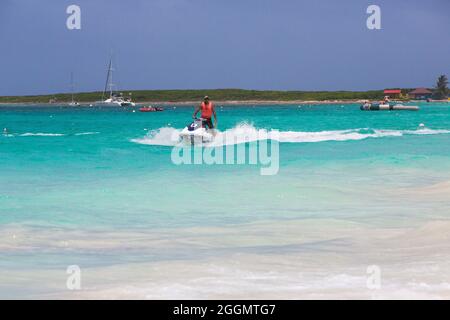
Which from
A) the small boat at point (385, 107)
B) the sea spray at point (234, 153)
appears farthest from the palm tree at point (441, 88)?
the sea spray at point (234, 153)

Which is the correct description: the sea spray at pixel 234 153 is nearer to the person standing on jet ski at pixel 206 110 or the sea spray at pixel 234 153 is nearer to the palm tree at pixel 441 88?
the person standing on jet ski at pixel 206 110

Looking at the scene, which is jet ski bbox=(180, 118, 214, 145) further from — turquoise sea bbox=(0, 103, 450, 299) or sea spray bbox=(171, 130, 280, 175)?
turquoise sea bbox=(0, 103, 450, 299)

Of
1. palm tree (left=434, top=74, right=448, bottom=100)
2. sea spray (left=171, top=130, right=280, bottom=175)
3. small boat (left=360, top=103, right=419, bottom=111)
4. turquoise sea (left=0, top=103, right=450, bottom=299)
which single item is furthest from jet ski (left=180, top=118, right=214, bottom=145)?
palm tree (left=434, top=74, right=448, bottom=100)

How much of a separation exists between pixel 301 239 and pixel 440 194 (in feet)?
15.2

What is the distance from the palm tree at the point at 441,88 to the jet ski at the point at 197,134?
17607 centimetres

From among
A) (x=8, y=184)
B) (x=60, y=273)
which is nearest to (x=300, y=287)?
(x=60, y=273)

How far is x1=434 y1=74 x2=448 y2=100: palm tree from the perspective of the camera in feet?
632

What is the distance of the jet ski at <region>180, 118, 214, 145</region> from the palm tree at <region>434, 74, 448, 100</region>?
176070 millimetres

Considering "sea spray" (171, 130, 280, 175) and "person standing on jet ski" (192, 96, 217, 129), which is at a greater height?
"person standing on jet ski" (192, 96, 217, 129)

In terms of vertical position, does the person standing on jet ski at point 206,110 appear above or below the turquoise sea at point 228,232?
above

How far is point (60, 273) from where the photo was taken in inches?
281

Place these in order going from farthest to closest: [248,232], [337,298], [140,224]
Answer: [140,224] → [248,232] → [337,298]

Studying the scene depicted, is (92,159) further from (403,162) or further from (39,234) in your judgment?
(39,234)

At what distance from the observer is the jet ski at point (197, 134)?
26.3 m
